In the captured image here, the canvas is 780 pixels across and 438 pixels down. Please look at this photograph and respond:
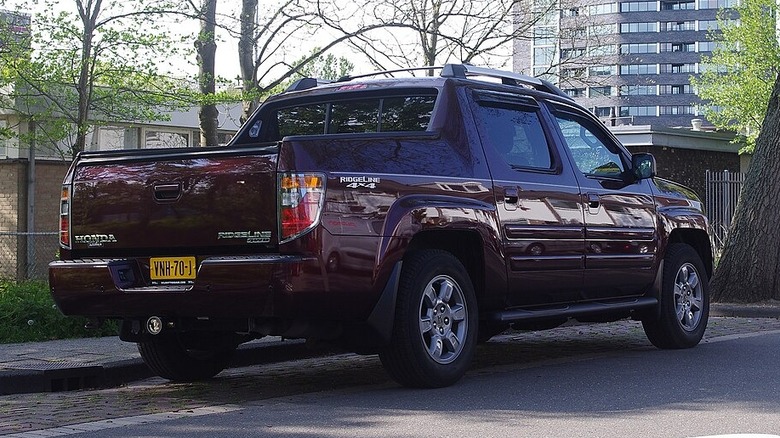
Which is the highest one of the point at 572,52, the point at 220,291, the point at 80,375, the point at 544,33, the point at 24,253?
the point at 572,52

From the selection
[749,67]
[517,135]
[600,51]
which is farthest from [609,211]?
[749,67]

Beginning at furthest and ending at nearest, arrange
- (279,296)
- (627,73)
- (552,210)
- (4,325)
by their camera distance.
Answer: (627,73) → (4,325) → (552,210) → (279,296)

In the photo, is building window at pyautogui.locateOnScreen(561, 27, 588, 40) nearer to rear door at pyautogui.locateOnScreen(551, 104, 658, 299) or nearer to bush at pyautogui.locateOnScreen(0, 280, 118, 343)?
rear door at pyautogui.locateOnScreen(551, 104, 658, 299)

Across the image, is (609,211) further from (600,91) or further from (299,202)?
(600,91)

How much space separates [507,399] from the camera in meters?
6.97

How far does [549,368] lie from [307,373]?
1.75 metres

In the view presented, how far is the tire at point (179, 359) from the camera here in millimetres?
8102

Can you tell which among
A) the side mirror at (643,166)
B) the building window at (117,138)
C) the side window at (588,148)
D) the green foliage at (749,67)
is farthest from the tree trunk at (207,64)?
the green foliage at (749,67)

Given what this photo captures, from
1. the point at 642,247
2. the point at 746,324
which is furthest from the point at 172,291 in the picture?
the point at 746,324

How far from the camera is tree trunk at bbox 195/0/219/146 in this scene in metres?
20.1

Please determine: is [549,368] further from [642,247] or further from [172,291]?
[172,291]

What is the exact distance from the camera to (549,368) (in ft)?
28.3

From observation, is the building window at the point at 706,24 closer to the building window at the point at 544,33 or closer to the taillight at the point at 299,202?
the building window at the point at 544,33

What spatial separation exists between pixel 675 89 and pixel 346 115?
143 metres
